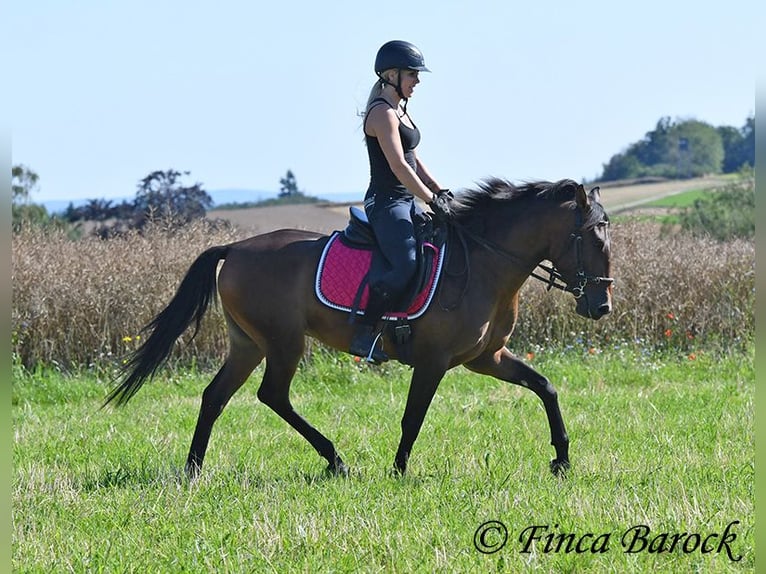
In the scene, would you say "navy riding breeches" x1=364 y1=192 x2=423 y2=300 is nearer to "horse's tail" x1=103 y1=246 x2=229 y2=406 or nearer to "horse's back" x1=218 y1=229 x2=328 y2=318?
"horse's back" x1=218 y1=229 x2=328 y2=318

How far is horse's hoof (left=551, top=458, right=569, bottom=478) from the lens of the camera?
22.3ft

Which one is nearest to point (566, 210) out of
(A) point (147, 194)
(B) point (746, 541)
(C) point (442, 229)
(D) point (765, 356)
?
(C) point (442, 229)

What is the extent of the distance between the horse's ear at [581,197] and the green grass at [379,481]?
1792 millimetres

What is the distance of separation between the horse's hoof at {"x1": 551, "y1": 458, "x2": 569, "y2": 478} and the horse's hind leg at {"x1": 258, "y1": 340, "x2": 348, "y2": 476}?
147 cm

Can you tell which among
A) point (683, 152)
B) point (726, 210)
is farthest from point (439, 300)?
point (683, 152)

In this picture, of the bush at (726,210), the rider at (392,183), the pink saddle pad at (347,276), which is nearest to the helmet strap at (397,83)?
the rider at (392,183)

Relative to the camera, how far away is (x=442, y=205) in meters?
6.89

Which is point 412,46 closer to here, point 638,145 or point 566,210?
point 566,210

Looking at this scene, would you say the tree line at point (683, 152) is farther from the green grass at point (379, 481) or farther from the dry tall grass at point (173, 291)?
the green grass at point (379, 481)

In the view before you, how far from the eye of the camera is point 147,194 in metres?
23.2

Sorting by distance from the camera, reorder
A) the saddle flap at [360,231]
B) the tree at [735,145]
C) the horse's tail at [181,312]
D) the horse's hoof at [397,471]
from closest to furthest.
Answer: the horse's hoof at [397,471], the saddle flap at [360,231], the horse's tail at [181,312], the tree at [735,145]

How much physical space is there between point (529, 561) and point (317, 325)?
281 cm

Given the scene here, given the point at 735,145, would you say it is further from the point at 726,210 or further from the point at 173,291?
the point at 173,291

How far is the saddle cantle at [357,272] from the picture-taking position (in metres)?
6.75
